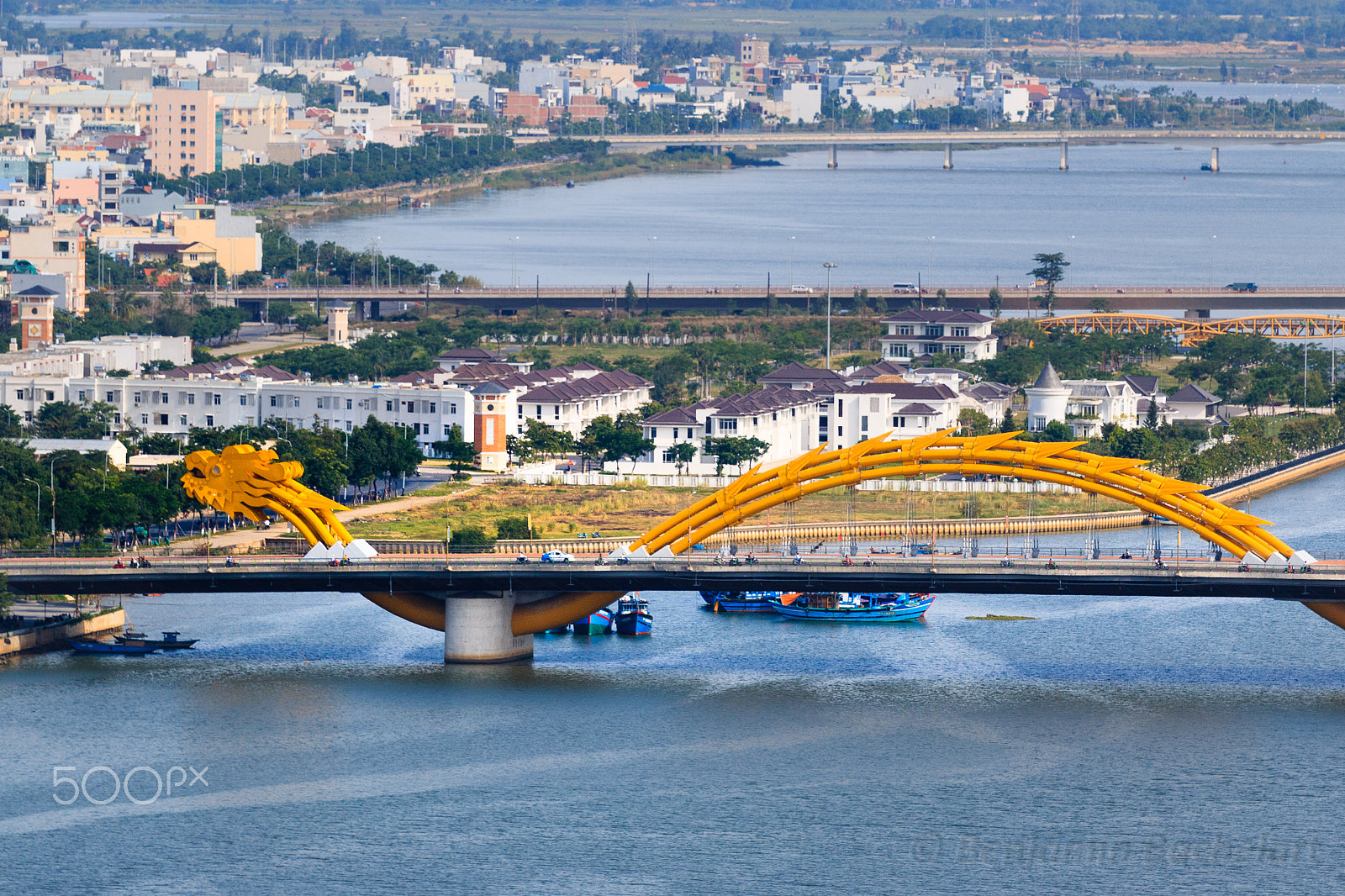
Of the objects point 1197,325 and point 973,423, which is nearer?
point 973,423

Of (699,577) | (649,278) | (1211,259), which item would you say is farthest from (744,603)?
(1211,259)

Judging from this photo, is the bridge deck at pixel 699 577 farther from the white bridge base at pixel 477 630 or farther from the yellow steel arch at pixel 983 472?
the yellow steel arch at pixel 983 472

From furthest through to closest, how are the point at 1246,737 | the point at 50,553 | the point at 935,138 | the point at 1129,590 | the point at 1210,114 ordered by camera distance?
the point at 1210,114
the point at 935,138
the point at 50,553
the point at 1129,590
the point at 1246,737

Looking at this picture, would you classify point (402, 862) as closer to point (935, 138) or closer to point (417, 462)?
point (417, 462)

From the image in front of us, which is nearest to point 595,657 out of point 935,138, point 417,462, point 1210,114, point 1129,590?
point 1129,590

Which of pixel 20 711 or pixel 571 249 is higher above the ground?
pixel 571 249

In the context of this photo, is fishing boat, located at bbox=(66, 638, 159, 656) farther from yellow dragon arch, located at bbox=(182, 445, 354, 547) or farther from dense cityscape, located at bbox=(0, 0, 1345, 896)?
yellow dragon arch, located at bbox=(182, 445, 354, 547)

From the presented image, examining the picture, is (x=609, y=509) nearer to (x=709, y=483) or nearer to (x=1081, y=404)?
(x=709, y=483)
